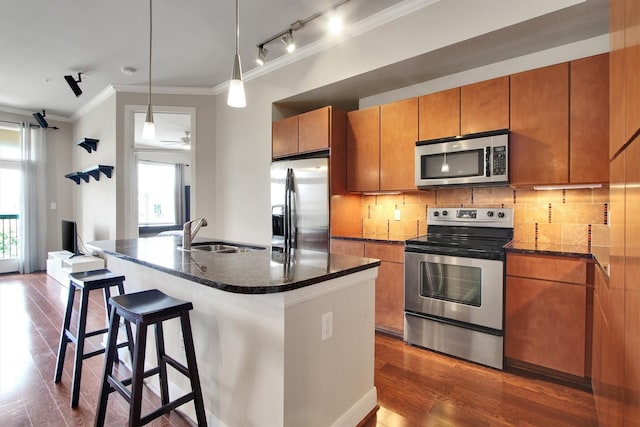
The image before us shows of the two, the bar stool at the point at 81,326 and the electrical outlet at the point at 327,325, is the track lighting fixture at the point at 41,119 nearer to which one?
the bar stool at the point at 81,326

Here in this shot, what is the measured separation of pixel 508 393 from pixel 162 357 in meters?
2.12

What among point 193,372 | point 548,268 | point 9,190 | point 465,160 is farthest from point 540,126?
point 9,190

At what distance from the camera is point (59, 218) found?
6.19 m

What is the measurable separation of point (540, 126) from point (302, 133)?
85.3 inches

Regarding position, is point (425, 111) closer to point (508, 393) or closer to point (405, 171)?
point (405, 171)

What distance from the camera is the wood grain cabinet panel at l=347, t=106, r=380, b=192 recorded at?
329 centimetres

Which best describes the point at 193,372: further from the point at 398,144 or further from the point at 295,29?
the point at 295,29

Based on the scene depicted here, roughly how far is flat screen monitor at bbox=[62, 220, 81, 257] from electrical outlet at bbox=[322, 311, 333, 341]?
4.84 m

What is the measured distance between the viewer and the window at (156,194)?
7.96 m

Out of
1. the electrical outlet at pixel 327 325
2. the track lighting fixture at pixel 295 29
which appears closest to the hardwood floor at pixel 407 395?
the electrical outlet at pixel 327 325

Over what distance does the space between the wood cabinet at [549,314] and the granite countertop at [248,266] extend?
3.97 ft

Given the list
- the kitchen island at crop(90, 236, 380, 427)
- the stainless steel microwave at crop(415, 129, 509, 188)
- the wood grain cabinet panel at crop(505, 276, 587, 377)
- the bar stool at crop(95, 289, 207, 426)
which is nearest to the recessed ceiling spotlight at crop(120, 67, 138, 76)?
the kitchen island at crop(90, 236, 380, 427)

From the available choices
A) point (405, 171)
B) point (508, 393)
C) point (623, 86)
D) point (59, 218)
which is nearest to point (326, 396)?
point (508, 393)

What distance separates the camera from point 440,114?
9.39 feet
